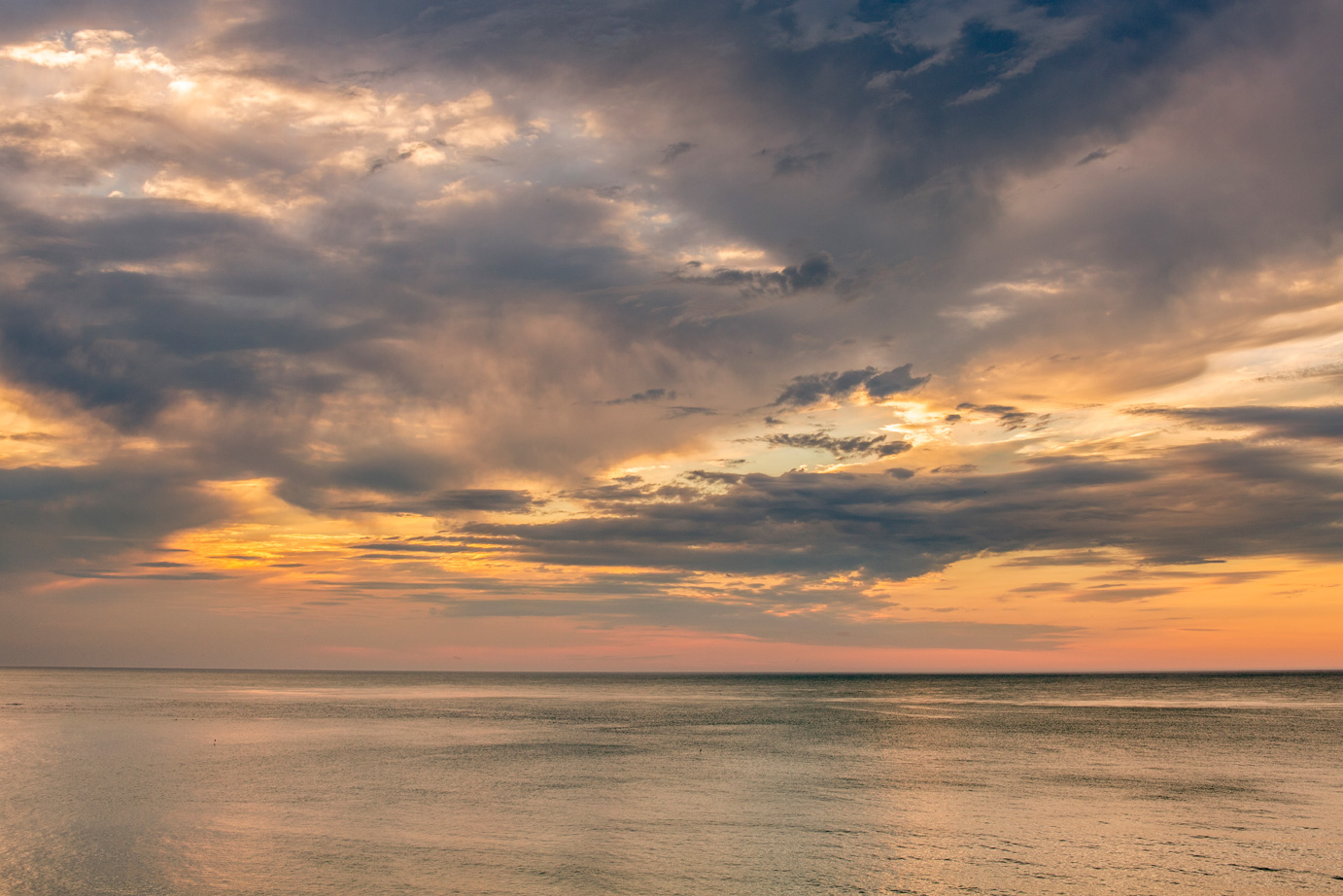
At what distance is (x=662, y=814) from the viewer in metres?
34.2

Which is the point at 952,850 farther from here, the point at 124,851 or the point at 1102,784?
the point at 124,851

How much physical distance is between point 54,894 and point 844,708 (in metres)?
103

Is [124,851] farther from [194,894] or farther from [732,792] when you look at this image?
[732,792]

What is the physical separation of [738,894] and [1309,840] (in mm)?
20804

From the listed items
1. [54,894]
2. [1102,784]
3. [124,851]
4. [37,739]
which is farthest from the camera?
[37,739]

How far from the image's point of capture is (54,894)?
23000 mm

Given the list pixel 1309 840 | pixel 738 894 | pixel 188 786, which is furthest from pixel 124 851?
pixel 1309 840

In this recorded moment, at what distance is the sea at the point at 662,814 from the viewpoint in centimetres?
2495

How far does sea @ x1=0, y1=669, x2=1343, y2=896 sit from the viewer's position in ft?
81.9

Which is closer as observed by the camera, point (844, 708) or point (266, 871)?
point (266, 871)

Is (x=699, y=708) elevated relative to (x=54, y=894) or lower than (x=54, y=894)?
lower

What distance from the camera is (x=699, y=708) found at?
385 ft

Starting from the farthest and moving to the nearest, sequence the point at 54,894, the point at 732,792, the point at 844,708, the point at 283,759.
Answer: the point at 844,708
the point at 283,759
the point at 732,792
the point at 54,894

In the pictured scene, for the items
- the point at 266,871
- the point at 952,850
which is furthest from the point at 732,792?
the point at 266,871
